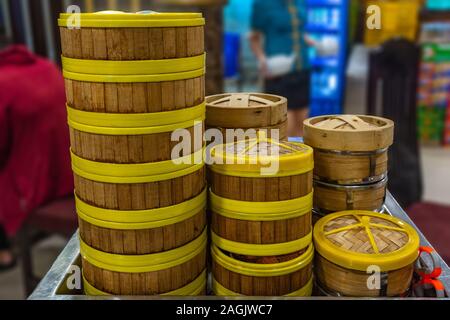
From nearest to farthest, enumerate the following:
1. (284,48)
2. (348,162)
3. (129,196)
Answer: (129,196)
(348,162)
(284,48)

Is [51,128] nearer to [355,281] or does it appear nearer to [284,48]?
[284,48]

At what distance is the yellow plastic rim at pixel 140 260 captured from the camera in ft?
3.78

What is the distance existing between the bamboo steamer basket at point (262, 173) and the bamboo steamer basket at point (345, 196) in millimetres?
228

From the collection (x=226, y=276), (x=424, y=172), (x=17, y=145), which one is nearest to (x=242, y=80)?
(x=424, y=172)

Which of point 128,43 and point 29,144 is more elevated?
point 128,43

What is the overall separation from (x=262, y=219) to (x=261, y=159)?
14 cm

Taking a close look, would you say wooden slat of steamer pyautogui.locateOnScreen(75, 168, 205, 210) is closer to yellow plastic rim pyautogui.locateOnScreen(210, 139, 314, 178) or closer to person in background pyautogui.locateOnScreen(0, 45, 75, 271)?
yellow plastic rim pyautogui.locateOnScreen(210, 139, 314, 178)

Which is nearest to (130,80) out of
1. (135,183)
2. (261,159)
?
(135,183)

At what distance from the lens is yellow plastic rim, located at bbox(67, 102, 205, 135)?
1.07 m

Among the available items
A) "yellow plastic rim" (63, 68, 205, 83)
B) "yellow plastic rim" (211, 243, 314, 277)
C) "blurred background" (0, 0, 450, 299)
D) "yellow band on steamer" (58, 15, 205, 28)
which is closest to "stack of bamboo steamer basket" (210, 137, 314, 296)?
"yellow plastic rim" (211, 243, 314, 277)

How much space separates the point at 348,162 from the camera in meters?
1.36

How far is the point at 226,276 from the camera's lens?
3.95ft

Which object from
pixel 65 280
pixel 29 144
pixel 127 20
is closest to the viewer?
pixel 127 20

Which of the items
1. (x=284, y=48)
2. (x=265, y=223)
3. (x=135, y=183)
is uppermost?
(x=284, y=48)
